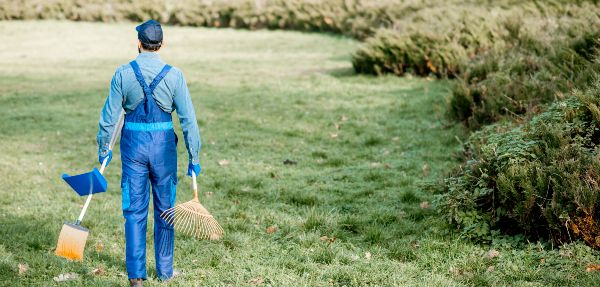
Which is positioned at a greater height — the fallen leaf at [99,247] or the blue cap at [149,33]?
the blue cap at [149,33]

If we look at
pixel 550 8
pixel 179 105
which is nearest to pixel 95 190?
pixel 179 105

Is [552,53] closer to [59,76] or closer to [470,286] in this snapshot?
[470,286]

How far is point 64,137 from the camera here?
10.5m

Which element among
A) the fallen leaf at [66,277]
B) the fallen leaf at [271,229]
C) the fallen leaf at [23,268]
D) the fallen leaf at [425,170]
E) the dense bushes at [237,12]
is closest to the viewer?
the fallen leaf at [66,277]

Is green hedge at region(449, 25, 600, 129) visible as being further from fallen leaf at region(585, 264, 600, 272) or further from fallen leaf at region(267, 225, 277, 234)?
fallen leaf at region(267, 225, 277, 234)

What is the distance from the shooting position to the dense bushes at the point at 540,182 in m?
5.26

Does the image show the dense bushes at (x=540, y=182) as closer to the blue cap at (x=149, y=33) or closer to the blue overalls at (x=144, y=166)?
the blue overalls at (x=144, y=166)

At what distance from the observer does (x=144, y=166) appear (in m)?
4.82

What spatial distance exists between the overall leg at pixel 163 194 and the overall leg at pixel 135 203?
0.27 ft

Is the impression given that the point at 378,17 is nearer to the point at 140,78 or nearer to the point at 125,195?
the point at 140,78

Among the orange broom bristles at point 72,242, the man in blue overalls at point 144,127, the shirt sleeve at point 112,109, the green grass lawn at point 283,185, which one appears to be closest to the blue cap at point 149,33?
the man in blue overalls at point 144,127

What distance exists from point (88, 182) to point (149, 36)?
116cm

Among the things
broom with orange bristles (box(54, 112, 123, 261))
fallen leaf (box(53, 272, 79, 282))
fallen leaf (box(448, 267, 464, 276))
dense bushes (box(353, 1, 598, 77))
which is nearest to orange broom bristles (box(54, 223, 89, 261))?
broom with orange bristles (box(54, 112, 123, 261))

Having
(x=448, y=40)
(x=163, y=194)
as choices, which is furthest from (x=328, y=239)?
(x=448, y=40)
